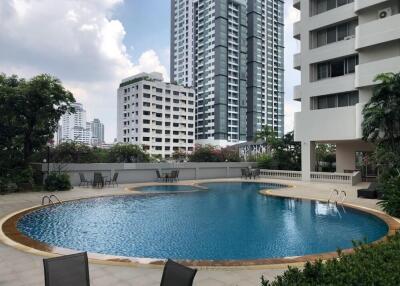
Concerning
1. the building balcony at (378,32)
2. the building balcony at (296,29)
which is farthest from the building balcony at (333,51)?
the building balcony at (296,29)

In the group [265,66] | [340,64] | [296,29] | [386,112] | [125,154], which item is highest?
[265,66]

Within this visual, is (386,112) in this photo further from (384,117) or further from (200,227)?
(200,227)

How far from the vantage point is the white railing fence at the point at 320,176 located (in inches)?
1032

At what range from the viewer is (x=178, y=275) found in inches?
162

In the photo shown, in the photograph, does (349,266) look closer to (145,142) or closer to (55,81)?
(55,81)

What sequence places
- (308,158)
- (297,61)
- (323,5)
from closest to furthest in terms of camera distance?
(308,158) < (323,5) < (297,61)

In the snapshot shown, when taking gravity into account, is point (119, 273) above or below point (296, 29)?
below

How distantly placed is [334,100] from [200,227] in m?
20.3

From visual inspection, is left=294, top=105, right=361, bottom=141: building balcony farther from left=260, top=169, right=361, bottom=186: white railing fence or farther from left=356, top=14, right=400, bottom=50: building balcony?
left=356, top=14, right=400, bottom=50: building balcony

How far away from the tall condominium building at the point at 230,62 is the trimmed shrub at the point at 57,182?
316ft

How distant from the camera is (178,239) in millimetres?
10422

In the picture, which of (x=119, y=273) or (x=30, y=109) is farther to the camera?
(x=30, y=109)

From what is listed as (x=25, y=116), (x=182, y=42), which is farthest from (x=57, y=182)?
(x=182, y=42)

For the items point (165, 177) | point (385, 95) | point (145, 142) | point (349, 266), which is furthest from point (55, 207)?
point (145, 142)
